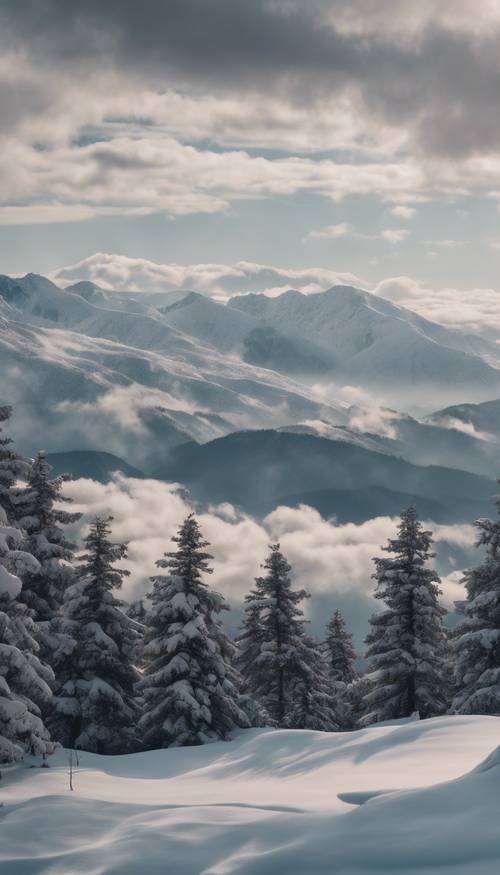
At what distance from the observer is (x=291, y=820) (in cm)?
1042

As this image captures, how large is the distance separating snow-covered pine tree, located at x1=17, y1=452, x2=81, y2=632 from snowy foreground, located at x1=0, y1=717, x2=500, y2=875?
473 inches

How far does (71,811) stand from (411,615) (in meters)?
21.7

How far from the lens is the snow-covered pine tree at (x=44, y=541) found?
28828mm

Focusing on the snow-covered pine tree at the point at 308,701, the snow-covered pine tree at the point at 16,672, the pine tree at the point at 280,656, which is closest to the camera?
the snow-covered pine tree at the point at 16,672

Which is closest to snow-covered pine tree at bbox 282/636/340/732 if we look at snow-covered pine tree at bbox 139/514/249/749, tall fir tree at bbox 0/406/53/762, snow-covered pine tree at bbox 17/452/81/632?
snow-covered pine tree at bbox 139/514/249/749

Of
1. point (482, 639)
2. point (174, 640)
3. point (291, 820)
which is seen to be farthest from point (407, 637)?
point (291, 820)

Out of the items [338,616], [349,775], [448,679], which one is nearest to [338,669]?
[338,616]

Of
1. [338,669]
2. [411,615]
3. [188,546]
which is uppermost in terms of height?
[188,546]

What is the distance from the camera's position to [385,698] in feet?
104

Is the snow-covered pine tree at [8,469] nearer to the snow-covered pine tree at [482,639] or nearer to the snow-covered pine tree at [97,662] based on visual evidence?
the snow-covered pine tree at [97,662]

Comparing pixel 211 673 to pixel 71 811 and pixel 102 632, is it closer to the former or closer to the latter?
pixel 102 632

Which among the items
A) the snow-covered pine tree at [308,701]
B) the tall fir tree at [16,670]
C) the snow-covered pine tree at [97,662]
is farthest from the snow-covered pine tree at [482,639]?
the tall fir tree at [16,670]

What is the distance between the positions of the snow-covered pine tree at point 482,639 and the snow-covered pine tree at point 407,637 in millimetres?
1319

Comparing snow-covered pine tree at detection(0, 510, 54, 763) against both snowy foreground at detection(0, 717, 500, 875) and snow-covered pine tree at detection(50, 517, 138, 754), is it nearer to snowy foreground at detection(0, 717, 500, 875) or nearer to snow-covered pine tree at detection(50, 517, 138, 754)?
snowy foreground at detection(0, 717, 500, 875)
